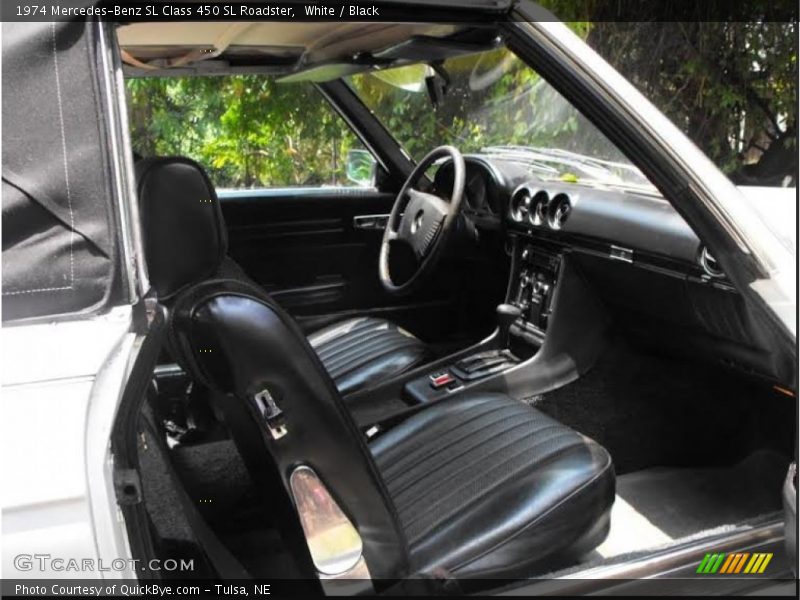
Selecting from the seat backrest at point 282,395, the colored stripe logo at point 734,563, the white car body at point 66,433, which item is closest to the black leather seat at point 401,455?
the seat backrest at point 282,395

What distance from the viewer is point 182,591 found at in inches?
47.6

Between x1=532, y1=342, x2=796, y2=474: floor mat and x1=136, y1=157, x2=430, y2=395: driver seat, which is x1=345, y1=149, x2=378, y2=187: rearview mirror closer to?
x1=532, y1=342, x2=796, y2=474: floor mat

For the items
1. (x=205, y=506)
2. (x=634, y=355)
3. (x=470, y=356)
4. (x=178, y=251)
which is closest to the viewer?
(x=178, y=251)

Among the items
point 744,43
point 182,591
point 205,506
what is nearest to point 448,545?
point 182,591

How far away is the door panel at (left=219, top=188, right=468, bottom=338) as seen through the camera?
3.34 m

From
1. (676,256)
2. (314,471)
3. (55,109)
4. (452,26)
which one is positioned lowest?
(314,471)

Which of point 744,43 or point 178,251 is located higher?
point 744,43

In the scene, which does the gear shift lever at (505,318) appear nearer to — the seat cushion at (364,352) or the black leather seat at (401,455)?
the seat cushion at (364,352)

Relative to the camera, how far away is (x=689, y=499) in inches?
93.8

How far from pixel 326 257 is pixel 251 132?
2.17 ft

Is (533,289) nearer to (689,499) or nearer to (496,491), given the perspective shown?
(689,499)

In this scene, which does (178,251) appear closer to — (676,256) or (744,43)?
(676,256)

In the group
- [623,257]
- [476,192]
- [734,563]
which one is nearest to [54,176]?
[734,563]

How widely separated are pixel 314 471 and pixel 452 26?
840 millimetres
